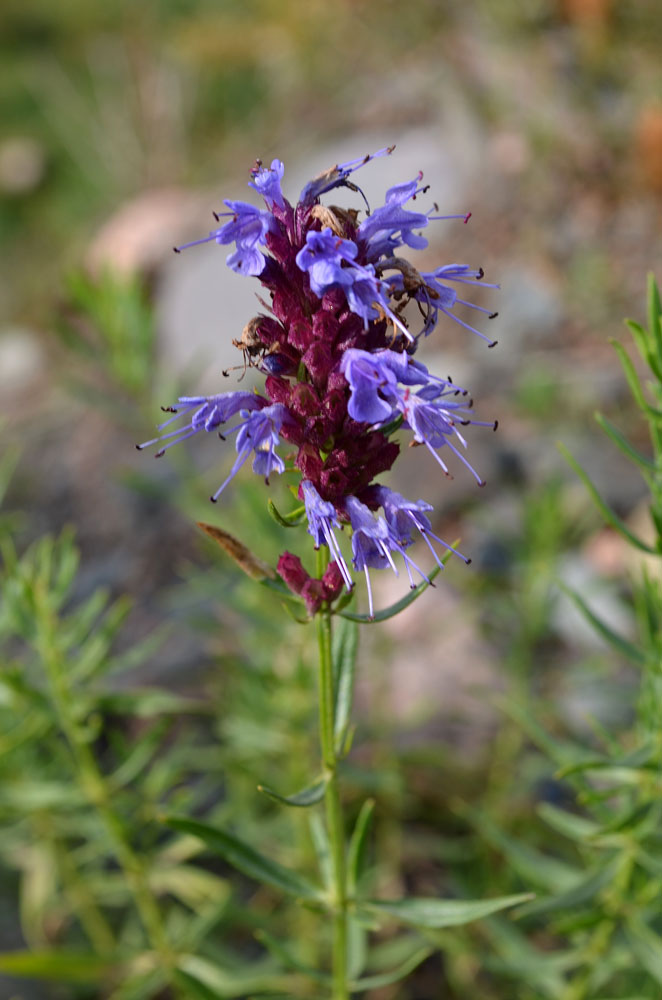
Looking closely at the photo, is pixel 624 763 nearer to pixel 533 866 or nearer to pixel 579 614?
pixel 533 866

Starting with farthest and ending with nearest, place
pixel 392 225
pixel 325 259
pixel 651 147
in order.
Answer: pixel 651 147
pixel 392 225
pixel 325 259

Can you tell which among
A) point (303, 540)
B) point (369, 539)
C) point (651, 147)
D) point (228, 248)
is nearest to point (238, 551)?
point (369, 539)

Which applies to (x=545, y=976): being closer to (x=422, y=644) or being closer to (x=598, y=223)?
(x=422, y=644)

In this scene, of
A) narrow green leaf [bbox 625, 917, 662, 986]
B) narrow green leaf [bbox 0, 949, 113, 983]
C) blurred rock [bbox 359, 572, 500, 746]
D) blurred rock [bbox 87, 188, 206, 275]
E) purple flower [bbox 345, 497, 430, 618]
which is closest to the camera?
purple flower [bbox 345, 497, 430, 618]

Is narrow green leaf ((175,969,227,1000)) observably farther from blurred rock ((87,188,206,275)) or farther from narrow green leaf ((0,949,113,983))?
blurred rock ((87,188,206,275))

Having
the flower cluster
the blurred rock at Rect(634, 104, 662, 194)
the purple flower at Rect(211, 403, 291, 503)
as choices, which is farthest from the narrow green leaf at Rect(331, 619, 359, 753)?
the blurred rock at Rect(634, 104, 662, 194)

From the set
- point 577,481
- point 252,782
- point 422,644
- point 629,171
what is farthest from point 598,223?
point 252,782

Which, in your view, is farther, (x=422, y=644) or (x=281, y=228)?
(x=422, y=644)
